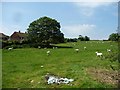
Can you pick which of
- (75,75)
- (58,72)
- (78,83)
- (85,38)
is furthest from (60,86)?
(85,38)

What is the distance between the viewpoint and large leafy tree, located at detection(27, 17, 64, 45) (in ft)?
222

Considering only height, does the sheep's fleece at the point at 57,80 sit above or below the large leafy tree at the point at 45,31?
below

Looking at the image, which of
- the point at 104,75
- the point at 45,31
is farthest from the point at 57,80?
the point at 45,31

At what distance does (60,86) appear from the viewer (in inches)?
638

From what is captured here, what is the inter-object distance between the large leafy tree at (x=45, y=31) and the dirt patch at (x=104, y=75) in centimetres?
4599

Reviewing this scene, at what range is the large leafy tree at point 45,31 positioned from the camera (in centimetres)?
6765

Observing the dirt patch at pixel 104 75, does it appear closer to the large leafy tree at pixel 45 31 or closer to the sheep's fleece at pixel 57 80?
the sheep's fleece at pixel 57 80

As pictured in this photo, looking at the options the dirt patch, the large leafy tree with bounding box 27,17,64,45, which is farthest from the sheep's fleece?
the large leafy tree with bounding box 27,17,64,45

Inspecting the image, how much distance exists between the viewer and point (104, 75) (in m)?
18.5

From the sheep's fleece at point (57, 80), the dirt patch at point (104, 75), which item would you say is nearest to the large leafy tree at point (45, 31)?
the dirt patch at point (104, 75)

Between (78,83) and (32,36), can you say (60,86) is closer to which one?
(78,83)

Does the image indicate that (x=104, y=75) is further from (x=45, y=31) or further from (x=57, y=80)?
(x=45, y=31)

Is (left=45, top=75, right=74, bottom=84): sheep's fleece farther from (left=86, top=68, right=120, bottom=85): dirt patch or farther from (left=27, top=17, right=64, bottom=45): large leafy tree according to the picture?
(left=27, top=17, right=64, bottom=45): large leafy tree

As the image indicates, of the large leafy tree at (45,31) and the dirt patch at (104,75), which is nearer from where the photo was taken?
the dirt patch at (104,75)
